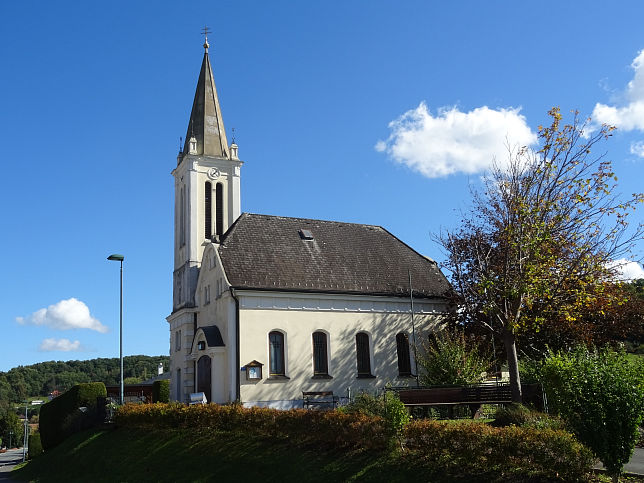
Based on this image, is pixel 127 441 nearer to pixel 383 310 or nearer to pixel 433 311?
pixel 383 310

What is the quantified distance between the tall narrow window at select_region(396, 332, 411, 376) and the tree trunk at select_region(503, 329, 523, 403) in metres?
10.2

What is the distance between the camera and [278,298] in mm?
31359

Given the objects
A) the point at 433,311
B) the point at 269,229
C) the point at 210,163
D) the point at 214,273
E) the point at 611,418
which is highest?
the point at 210,163

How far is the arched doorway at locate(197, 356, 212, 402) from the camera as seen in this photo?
1261 inches

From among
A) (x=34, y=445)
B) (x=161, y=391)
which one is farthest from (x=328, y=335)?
(x=34, y=445)

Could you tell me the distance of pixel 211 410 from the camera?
2131cm

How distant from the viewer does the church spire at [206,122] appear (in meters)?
39.3

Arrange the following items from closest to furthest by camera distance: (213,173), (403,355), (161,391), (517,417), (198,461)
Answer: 1. (517,417)
2. (198,461)
3. (161,391)
4. (403,355)
5. (213,173)

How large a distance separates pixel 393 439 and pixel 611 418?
5174 mm

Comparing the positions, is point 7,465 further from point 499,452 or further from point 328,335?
point 499,452

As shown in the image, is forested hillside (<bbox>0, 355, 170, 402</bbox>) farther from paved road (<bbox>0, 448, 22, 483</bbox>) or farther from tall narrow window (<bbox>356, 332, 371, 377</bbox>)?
tall narrow window (<bbox>356, 332, 371, 377</bbox>)

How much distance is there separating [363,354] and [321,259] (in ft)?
19.3

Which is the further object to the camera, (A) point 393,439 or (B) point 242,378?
(B) point 242,378

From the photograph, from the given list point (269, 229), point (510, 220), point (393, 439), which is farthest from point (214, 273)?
point (393, 439)
